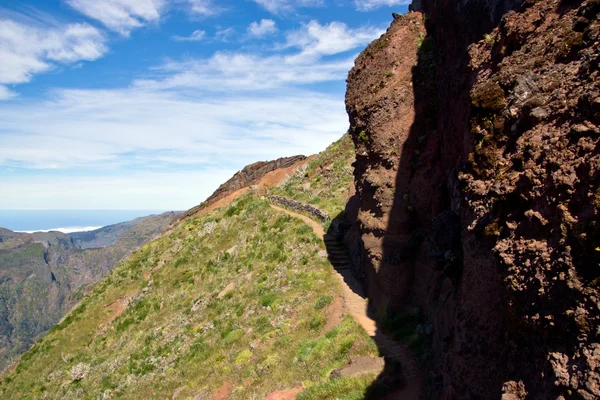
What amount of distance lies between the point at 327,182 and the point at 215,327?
22079mm

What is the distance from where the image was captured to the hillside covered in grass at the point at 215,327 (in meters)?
14.0

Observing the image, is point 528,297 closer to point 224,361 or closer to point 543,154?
point 543,154

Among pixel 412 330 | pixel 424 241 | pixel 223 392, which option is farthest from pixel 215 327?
pixel 424 241

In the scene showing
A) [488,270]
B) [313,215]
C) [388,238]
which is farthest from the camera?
[313,215]

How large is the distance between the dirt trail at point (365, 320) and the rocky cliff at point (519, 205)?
861 millimetres

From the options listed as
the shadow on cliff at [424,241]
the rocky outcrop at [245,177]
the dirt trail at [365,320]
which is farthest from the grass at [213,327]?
the rocky outcrop at [245,177]

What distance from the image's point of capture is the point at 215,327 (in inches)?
809

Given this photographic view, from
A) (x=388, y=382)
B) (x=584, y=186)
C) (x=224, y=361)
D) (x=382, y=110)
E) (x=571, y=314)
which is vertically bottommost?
(x=224, y=361)

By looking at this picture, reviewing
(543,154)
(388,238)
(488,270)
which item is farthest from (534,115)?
(388,238)

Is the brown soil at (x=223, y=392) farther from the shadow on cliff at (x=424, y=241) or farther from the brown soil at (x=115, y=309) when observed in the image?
the brown soil at (x=115, y=309)

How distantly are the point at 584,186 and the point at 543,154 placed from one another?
3.42ft

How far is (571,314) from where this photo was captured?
491 cm

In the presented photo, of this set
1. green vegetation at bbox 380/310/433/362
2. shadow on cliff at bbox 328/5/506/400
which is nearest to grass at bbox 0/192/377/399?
green vegetation at bbox 380/310/433/362

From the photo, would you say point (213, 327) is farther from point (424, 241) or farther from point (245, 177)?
point (245, 177)
